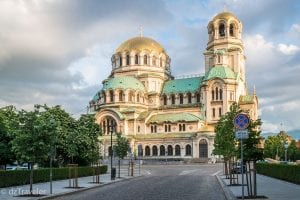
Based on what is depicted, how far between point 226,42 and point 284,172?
77.7 m

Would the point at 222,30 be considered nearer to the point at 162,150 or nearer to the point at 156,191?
the point at 162,150

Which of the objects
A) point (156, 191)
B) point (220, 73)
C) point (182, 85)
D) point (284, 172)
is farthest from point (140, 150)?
point (156, 191)

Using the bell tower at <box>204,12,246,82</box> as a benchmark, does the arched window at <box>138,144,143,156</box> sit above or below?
below

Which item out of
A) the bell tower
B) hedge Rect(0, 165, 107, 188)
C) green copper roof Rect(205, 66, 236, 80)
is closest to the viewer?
hedge Rect(0, 165, 107, 188)

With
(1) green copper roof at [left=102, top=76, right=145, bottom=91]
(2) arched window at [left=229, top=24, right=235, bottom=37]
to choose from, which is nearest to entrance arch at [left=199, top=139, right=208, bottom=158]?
(1) green copper roof at [left=102, top=76, right=145, bottom=91]

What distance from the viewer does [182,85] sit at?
123m

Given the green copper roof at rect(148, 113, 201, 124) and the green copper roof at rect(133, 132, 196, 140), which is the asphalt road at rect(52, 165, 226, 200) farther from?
the green copper roof at rect(148, 113, 201, 124)

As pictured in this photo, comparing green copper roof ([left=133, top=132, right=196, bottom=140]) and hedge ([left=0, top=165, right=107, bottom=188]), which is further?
green copper roof ([left=133, top=132, right=196, bottom=140])

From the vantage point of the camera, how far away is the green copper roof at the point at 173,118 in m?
111

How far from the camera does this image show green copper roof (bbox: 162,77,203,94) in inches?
4756

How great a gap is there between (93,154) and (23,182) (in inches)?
764

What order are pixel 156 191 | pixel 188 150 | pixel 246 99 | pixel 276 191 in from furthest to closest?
pixel 246 99, pixel 188 150, pixel 156 191, pixel 276 191

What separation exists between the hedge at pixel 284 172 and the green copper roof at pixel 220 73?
58429 mm

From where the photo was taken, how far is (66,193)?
1111 inches
